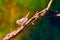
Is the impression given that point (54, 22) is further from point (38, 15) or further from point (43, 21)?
point (38, 15)

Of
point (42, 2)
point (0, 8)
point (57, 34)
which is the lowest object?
point (57, 34)

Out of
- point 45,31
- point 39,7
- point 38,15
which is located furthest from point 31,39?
point 38,15

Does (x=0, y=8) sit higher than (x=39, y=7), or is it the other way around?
(x=0, y=8)

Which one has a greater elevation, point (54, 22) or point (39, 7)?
point (39, 7)

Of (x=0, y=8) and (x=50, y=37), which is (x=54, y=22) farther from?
(x=0, y=8)

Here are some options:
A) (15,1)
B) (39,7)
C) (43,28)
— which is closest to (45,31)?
(43,28)

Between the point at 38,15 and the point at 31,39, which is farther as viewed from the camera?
the point at 31,39

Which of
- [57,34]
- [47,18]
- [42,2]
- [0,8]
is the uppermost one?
[0,8]
